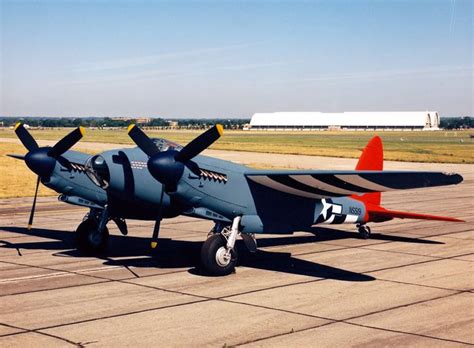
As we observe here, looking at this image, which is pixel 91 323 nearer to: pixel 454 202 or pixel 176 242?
pixel 176 242

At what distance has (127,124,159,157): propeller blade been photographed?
1703 centimetres

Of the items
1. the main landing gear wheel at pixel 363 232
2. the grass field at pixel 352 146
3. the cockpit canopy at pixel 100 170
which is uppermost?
the cockpit canopy at pixel 100 170

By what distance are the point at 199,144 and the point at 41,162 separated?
18.0 feet

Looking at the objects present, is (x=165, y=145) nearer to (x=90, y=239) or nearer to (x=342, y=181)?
(x=90, y=239)

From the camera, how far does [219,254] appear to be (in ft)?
56.5

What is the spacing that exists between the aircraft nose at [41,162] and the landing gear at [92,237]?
1.90 m

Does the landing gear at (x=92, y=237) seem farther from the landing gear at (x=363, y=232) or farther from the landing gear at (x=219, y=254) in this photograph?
the landing gear at (x=363, y=232)

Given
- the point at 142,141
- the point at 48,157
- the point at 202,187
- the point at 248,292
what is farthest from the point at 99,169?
the point at 248,292

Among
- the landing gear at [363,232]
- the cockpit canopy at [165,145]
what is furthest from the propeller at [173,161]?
the landing gear at [363,232]

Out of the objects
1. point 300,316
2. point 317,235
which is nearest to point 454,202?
point 317,235

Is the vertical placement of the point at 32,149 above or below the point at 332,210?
above

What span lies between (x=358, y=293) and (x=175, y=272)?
4.90 meters

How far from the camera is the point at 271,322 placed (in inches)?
502

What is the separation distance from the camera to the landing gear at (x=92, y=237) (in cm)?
1997
